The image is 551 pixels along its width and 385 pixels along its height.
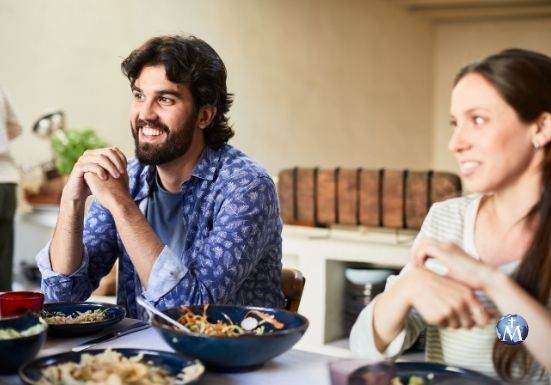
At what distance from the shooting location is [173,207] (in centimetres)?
211

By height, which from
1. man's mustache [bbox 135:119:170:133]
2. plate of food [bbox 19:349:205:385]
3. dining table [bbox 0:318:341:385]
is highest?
man's mustache [bbox 135:119:170:133]

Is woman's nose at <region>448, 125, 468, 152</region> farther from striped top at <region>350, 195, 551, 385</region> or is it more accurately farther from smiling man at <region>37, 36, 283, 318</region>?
smiling man at <region>37, 36, 283, 318</region>

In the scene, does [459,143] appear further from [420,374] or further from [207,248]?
[207,248]

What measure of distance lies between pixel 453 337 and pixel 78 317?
0.76 m

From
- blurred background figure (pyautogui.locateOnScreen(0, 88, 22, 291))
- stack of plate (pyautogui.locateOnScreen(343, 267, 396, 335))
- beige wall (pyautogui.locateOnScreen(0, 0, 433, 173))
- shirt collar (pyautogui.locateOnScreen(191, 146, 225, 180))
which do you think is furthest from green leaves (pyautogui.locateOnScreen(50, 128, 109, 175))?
shirt collar (pyautogui.locateOnScreen(191, 146, 225, 180))

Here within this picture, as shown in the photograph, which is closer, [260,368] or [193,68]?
[260,368]

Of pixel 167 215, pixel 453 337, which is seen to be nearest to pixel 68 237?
pixel 167 215

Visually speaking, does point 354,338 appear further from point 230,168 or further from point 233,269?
point 230,168

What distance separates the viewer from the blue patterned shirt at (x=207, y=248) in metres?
1.79

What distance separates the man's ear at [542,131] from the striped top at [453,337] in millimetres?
220

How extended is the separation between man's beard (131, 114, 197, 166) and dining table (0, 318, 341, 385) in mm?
581

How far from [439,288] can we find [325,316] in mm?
2024

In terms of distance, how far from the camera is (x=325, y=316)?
10.7ft

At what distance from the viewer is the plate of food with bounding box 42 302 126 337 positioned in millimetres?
1536
